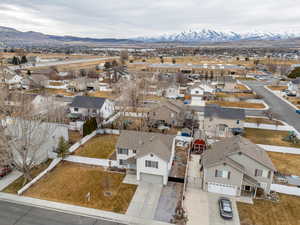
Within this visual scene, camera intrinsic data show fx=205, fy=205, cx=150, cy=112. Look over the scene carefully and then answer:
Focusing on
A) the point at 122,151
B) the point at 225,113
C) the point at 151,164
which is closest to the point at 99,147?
the point at 122,151

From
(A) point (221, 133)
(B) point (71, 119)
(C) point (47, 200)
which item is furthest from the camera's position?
(B) point (71, 119)

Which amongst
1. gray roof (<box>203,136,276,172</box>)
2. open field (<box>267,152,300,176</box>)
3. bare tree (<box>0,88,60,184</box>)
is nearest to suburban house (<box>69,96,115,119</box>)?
bare tree (<box>0,88,60,184</box>)

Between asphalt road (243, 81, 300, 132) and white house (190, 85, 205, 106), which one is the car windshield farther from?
white house (190, 85, 205, 106)

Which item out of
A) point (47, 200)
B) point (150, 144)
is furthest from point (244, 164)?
point (47, 200)

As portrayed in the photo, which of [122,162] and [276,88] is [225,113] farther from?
[276,88]

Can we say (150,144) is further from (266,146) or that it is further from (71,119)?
(71,119)
